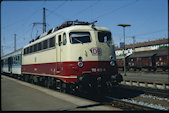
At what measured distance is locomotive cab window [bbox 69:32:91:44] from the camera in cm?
1060

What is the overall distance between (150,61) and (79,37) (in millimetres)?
29353

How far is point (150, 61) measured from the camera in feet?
122

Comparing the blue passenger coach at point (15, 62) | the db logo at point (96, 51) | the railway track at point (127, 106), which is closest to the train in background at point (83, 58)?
the db logo at point (96, 51)

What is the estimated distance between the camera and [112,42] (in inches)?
454

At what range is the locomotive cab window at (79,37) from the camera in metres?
10.6

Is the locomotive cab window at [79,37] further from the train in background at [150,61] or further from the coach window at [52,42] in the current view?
the train in background at [150,61]

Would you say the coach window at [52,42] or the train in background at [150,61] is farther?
the train in background at [150,61]

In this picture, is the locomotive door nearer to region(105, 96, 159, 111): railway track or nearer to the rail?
region(105, 96, 159, 111): railway track

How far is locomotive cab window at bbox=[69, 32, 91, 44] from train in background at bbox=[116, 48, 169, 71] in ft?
88.6

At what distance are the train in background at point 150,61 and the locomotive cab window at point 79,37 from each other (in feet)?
88.6

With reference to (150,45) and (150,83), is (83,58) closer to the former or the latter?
(150,83)

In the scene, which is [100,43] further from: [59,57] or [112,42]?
[59,57]

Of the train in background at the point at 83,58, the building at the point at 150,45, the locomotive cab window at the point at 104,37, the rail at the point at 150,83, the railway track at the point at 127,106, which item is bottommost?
the railway track at the point at 127,106

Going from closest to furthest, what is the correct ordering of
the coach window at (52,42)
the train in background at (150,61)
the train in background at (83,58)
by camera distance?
1. the train in background at (83,58)
2. the coach window at (52,42)
3. the train in background at (150,61)
